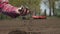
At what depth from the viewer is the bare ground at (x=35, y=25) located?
2.21 meters

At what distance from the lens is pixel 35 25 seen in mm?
2225

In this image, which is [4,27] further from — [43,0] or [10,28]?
[43,0]

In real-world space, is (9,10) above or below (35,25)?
above

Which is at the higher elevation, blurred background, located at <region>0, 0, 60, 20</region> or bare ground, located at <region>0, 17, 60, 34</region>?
blurred background, located at <region>0, 0, 60, 20</region>

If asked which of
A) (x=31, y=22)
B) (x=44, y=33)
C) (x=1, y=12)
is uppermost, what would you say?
(x=1, y=12)

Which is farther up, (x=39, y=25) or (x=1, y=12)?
(x=1, y=12)

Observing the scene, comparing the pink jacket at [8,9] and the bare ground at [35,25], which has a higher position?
the pink jacket at [8,9]

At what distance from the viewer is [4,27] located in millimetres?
2201

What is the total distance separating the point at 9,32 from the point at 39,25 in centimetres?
38

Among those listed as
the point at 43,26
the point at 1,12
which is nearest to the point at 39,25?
the point at 43,26

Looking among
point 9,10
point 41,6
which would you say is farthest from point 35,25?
point 9,10

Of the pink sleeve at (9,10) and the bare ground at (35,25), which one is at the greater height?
the pink sleeve at (9,10)

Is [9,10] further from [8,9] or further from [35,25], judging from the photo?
[35,25]

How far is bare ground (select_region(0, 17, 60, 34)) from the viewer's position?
7.23 feet
